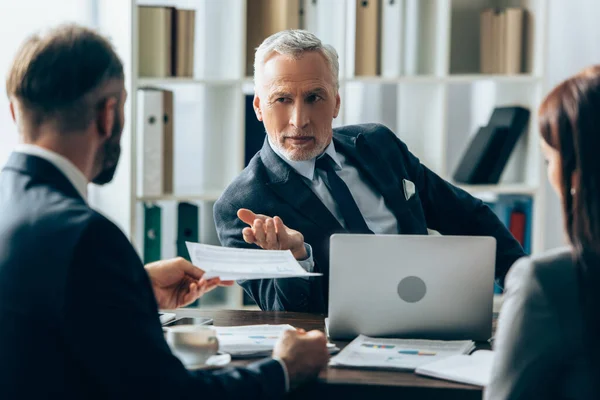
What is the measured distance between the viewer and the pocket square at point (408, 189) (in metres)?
2.54

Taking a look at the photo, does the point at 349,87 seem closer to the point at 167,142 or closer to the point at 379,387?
the point at 167,142

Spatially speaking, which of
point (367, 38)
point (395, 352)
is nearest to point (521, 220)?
point (367, 38)

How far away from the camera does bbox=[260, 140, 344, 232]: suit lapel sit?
2.35 m

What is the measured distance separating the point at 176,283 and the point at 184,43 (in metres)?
1.66

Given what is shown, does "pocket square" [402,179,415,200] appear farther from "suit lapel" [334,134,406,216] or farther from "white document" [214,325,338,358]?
"white document" [214,325,338,358]

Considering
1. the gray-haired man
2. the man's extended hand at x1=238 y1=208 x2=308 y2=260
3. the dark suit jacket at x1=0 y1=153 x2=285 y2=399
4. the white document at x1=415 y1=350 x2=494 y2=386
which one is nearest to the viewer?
the dark suit jacket at x1=0 y1=153 x2=285 y2=399

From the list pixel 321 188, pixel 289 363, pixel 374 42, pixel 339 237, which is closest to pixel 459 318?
pixel 339 237

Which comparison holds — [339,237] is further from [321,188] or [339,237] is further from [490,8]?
[490,8]

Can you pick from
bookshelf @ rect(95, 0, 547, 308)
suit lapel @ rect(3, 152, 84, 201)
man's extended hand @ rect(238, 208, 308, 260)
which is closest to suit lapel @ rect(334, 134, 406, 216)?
man's extended hand @ rect(238, 208, 308, 260)

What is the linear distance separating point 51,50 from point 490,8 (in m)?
2.65

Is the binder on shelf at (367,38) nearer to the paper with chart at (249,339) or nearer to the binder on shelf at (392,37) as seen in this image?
the binder on shelf at (392,37)

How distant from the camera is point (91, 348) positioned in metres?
1.27

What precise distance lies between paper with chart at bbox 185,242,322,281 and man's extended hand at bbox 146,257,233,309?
0.12 m

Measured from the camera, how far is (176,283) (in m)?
1.90
